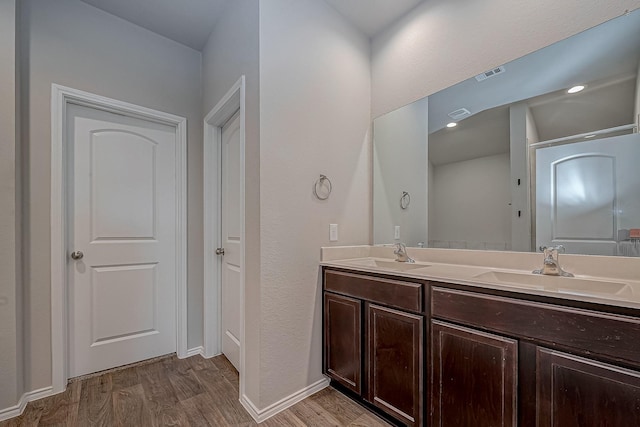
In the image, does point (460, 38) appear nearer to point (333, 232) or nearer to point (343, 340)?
point (333, 232)

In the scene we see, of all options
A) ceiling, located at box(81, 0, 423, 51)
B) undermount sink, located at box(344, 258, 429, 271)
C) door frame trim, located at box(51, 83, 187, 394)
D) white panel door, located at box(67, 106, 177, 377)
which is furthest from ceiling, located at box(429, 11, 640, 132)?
door frame trim, located at box(51, 83, 187, 394)

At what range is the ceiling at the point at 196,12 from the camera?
1.99m

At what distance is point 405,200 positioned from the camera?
2137 millimetres

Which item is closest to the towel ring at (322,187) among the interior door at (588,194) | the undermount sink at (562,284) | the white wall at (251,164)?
the white wall at (251,164)

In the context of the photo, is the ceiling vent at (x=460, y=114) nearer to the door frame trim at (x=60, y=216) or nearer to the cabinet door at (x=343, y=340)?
the cabinet door at (x=343, y=340)

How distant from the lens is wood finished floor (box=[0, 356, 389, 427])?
1.57m

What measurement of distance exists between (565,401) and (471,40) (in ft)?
6.12

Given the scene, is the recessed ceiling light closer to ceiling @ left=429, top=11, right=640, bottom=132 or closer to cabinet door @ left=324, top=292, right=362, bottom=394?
ceiling @ left=429, top=11, right=640, bottom=132

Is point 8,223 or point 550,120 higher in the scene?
point 550,120

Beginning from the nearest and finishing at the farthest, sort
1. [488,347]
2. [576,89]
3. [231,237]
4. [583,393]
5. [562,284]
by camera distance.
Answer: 1. [583,393]
2. [488,347]
3. [562,284]
4. [576,89]
5. [231,237]

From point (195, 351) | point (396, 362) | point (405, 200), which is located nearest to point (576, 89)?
point (405, 200)

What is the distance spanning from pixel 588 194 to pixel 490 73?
0.84 meters

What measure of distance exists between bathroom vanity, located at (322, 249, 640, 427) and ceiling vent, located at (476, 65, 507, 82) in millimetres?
1136

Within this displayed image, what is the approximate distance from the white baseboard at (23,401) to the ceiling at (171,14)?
8.79 ft
